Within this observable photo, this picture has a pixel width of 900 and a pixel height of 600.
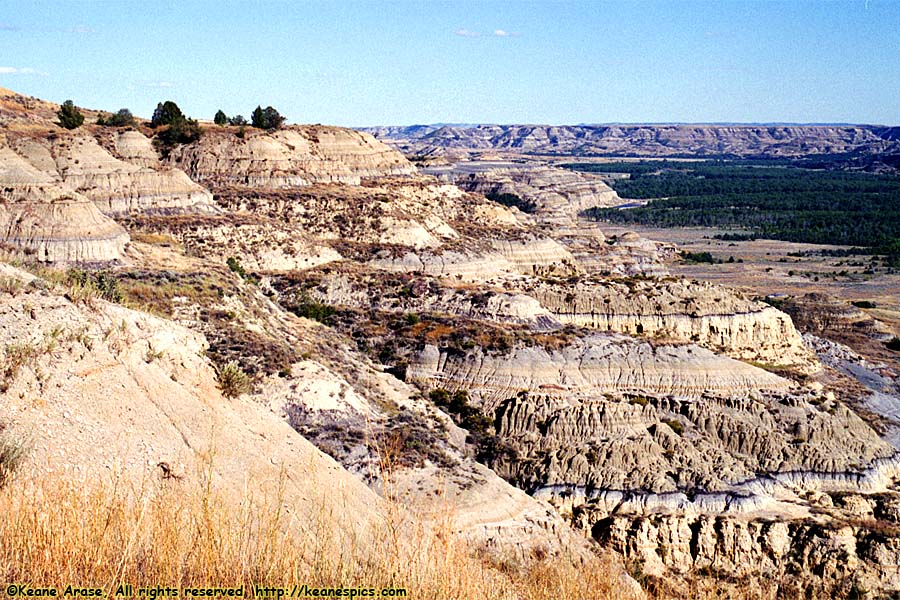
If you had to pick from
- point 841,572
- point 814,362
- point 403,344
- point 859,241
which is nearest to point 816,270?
point 859,241

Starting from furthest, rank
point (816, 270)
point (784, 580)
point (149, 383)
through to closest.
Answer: point (816, 270)
point (784, 580)
point (149, 383)

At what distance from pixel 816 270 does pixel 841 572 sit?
95.5 m

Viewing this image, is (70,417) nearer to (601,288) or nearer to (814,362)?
(601,288)

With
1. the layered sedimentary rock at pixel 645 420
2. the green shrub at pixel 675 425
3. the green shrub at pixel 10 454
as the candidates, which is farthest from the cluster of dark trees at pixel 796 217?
the green shrub at pixel 10 454

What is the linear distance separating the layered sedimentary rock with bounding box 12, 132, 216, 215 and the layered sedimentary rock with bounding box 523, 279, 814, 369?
27.3m

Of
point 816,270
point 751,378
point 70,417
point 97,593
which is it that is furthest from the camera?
point 816,270

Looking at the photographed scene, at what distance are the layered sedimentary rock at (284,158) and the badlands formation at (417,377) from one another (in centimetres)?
38

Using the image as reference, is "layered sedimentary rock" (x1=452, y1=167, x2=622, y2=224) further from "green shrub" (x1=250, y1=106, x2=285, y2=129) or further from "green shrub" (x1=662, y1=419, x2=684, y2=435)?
"green shrub" (x1=662, y1=419, x2=684, y2=435)

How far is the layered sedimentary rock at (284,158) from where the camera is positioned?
76500mm

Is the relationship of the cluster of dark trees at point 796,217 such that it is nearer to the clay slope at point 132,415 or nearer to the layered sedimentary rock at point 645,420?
the layered sedimentary rock at point 645,420

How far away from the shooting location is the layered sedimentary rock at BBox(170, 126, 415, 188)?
76.5m

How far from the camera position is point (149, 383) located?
1784cm

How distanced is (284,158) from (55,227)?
37.7 meters

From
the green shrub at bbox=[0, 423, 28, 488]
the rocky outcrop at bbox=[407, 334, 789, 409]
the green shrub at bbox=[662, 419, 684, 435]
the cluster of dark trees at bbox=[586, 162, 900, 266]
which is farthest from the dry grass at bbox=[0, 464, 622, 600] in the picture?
the cluster of dark trees at bbox=[586, 162, 900, 266]
